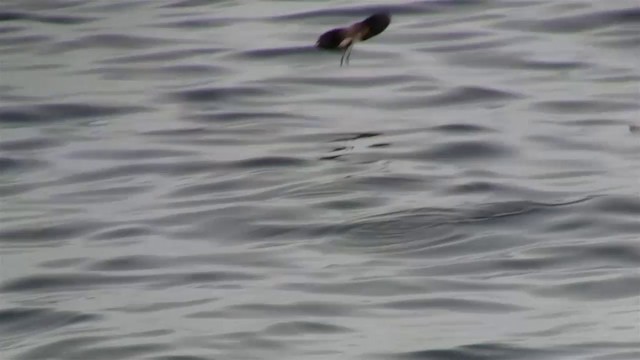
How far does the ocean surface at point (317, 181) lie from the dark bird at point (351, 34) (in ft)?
0.30

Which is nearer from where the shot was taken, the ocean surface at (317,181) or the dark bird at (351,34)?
the ocean surface at (317,181)

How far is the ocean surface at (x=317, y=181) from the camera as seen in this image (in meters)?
5.32

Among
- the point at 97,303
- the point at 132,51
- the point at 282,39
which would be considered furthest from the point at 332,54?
the point at 97,303

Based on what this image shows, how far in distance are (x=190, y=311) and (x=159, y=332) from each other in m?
0.21

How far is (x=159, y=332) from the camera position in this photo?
5.27 meters

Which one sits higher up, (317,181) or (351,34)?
(351,34)

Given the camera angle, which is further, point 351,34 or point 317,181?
point 351,34

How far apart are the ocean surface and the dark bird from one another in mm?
90

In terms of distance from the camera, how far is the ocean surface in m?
5.32

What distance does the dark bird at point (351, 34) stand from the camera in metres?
8.79

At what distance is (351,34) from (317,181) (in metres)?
1.86

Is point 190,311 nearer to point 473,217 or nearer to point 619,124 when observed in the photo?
point 473,217

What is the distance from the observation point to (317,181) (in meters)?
7.00

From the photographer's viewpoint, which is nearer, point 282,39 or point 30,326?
point 30,326
